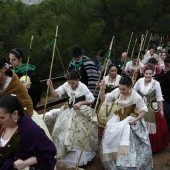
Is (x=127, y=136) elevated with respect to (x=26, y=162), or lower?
lower

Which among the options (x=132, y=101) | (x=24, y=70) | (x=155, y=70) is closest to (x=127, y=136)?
(x=132, y=101)

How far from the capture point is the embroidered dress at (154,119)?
13.5 feet

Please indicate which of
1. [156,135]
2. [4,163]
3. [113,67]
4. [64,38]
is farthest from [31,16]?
[4,163]

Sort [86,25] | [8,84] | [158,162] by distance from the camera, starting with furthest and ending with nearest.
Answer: [86,25]
[158,162]
[8,84]

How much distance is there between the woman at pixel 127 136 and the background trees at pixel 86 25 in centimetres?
559

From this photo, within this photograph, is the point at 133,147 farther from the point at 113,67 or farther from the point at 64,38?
the point at 64,38

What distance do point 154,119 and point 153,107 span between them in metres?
0.19

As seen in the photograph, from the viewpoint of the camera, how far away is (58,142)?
3.78m

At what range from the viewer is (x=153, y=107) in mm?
4184

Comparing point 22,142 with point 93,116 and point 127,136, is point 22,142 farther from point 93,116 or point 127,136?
point 93,116

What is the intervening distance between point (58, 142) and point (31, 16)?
13.2m

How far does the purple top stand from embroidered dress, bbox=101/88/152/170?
1657 millimetres

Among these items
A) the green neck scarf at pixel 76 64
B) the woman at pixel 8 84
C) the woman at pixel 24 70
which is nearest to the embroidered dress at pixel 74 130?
the woman at pixel 24 70

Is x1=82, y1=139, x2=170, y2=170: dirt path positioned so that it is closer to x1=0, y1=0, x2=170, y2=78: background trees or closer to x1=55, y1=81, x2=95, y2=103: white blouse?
x1=55, y1=81, x2=95, y2=103: white blouse
